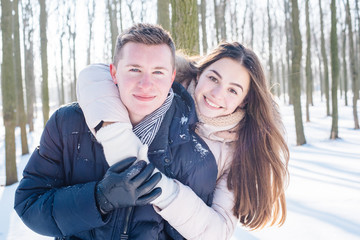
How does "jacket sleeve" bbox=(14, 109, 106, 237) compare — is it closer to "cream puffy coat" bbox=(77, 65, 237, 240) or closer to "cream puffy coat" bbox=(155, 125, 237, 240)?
"cream puffy coat" bbox=(77, 65, 237, 240)

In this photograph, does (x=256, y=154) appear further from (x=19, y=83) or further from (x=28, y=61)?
(x=28, y=61)

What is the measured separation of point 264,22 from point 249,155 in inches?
1011

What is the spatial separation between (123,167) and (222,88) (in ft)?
3.33

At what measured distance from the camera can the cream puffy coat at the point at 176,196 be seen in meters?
1.50

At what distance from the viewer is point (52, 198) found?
148 cm

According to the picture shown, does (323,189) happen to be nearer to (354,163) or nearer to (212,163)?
(354,163)

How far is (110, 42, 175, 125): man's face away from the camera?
5.15 ft

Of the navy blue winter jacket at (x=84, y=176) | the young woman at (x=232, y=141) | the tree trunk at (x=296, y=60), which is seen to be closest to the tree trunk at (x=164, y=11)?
the young woman at (x=232, y=141)

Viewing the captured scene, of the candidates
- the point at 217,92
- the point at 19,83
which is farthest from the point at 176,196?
the point at 19,83

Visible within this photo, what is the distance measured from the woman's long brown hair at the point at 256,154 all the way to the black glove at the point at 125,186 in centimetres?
71

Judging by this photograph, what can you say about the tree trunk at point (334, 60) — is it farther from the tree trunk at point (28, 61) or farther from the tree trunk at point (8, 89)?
the tree trunk at point (28, 61)

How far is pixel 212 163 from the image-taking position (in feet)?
5.85

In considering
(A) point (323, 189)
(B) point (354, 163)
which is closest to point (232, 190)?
(A) point (323, 189)

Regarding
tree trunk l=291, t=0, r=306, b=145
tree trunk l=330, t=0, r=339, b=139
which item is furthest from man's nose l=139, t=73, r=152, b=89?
tree trunk l=330, t=0, r=339, b=139
